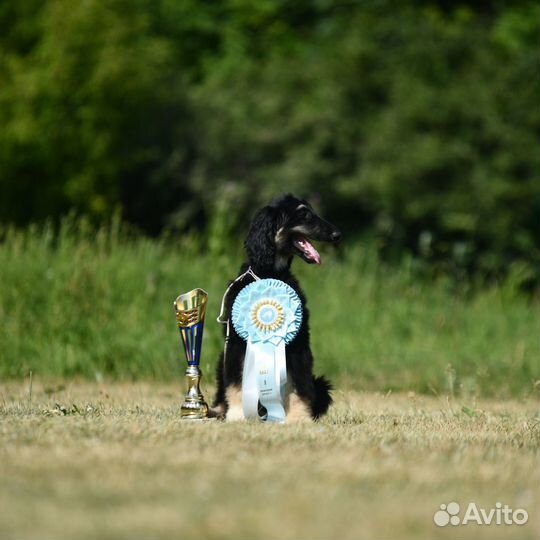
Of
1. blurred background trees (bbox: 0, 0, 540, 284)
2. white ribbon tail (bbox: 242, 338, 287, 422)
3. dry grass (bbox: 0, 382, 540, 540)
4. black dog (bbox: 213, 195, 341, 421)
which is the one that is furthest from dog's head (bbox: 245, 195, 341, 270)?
blurred background trees (bbox: 0, 0, 540, 284)

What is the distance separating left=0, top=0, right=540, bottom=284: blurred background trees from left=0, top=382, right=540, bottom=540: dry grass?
15.9m

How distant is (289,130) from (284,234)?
1767cm

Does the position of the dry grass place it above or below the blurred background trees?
below

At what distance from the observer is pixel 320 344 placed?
11859mm

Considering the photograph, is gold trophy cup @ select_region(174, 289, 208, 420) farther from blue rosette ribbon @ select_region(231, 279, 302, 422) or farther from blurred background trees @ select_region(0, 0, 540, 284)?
blurred background trees @ select_region(0, 0, 540, 284)

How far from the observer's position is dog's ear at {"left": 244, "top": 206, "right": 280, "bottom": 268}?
6992mm

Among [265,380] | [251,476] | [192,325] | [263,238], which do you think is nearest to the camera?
[251,476]

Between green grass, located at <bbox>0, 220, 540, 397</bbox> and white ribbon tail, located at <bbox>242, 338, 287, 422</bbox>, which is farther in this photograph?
green grass, located at <bbox>0, 220, 540, 397</bbox>

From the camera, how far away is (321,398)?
23.1 ft

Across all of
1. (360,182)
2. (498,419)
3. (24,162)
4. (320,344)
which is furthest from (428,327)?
(24,162)

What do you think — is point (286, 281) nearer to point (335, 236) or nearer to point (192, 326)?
point (335, 236)

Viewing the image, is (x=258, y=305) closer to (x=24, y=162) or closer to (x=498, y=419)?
(x=498, y=419)

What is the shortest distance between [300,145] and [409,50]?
10.2 ft

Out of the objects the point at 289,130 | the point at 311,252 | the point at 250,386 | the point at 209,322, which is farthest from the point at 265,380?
the point at 289,130
